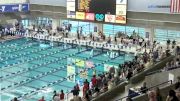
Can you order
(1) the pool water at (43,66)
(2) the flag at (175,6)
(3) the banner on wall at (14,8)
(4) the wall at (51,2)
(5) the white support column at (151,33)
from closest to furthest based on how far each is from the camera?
(1) the pool water at (43,66) < (2) the flag at (175,6) < (5) the white support column at (151,33) < (4) the wall at (51,2) < (3) the banner on wall at (14,8)

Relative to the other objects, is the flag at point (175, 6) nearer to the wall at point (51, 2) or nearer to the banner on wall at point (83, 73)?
the banner on wall at point (83, 73)

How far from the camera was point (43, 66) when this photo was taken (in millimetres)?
20438

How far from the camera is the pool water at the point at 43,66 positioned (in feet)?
54.3

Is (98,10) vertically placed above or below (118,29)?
above

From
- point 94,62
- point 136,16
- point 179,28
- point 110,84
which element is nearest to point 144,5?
point 136,16

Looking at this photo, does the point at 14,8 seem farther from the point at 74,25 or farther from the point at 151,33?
the point at 151,33

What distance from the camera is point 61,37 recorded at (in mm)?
27156

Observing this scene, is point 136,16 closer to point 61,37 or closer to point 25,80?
point 61,37

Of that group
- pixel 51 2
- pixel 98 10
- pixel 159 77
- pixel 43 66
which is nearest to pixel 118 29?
pixel 98 10

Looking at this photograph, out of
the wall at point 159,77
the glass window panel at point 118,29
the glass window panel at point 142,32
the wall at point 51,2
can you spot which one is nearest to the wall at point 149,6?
the glass window panel at point 142,32

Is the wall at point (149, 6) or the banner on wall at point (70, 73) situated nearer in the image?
the banner on wall at point (70, 73)

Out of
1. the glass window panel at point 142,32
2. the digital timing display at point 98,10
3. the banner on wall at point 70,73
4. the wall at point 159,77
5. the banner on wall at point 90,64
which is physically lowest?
the banner on wall at point 70,73

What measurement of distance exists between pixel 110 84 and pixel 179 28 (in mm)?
12681

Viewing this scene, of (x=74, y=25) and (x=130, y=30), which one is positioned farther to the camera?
(x=74, y=25)
